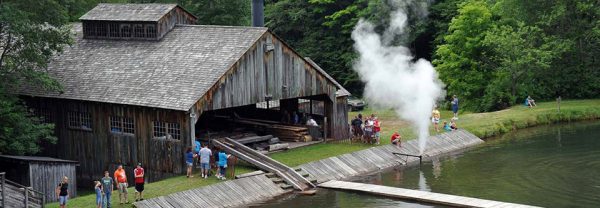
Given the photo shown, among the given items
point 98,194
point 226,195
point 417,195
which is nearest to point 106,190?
point 98,194

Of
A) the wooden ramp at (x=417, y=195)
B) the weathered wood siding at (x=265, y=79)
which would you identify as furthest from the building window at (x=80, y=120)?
the wooden ramp at (x=417, y=195)

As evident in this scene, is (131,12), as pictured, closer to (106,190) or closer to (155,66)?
(155,66)

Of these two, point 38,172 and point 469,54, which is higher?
point 469,54

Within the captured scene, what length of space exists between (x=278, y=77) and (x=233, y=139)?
3.57 meters

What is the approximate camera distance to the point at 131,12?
4459cm

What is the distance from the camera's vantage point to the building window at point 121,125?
128ft

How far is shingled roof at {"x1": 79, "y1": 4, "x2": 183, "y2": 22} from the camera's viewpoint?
43500 mm

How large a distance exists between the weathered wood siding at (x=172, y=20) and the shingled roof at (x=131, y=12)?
22cm

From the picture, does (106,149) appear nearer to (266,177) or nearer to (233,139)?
(233,139)

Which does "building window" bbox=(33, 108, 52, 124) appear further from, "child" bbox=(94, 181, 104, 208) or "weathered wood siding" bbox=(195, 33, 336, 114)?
"child" bbox=(94, 181, 104, 208)

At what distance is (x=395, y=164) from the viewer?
135 feet

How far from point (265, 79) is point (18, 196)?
12325mm

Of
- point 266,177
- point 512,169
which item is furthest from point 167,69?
point 512,169

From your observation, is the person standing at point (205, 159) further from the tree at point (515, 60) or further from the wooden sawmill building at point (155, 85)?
the tree at point (515, 60)
